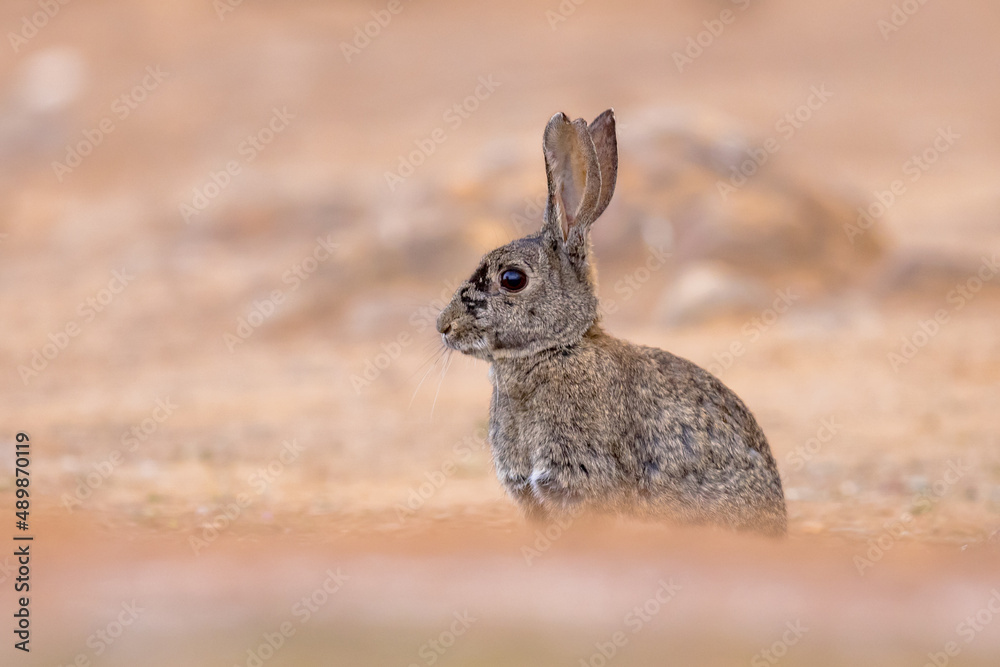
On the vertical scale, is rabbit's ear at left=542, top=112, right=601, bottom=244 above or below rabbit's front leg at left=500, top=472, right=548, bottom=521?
above

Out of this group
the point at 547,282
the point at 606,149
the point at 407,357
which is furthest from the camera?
the point at 407,357

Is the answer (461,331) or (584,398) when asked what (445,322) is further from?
(584,398)

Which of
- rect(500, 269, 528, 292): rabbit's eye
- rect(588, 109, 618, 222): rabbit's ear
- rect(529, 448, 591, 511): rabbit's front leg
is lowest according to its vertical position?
rect(529, 448, 591, 511): rabbit's front leg

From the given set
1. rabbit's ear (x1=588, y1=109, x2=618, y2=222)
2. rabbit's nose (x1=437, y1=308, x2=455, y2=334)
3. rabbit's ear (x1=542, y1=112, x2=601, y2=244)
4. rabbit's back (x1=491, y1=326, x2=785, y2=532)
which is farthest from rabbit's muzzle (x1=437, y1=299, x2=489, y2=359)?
rabbit's ear (x1=588, y1=109, x2=618, y2=222)

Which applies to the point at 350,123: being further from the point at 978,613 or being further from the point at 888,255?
the point at 978,613

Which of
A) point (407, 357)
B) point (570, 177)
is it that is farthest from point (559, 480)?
point (407, 357)

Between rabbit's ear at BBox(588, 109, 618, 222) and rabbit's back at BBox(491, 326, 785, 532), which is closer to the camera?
rabbit's back at BBox(491, 326, 785, 532)

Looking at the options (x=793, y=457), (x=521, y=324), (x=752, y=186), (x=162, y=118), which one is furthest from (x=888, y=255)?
(x=162, y=118)

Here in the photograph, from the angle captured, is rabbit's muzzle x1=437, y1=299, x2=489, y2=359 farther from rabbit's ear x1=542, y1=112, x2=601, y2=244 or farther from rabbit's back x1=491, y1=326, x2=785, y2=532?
rabbit's ear x1=542, y1=112, x2=601, y2=244
